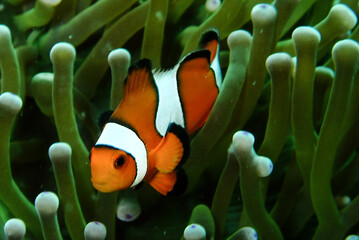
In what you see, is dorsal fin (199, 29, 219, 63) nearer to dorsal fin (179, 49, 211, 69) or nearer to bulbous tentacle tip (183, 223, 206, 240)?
dorsal fin (179, 49, 211, 69)

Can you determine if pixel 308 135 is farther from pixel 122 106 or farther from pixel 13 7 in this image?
pixel 13 7

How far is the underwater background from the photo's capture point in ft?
2.92

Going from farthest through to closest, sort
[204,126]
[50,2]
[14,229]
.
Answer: [50,2]
[204,126]
[14,229]

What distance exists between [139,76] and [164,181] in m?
0.20

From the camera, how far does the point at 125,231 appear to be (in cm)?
104

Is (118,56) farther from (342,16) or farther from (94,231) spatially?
(342,16)

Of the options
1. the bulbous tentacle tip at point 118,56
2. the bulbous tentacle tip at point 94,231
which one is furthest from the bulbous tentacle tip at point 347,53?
the bulbous tentacle tip at point 94,231

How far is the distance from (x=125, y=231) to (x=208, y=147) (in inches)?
10.7

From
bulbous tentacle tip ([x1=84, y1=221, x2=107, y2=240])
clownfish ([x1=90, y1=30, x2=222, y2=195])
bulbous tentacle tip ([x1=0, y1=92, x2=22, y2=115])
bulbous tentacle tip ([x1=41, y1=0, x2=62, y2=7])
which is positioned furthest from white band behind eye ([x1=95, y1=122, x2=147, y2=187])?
bulbous tentacle tip ([x1=41, y1=0, x2=62, y2=7])

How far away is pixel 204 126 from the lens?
3.13 ft

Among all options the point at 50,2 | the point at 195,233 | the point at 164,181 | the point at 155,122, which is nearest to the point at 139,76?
the point at 155,122

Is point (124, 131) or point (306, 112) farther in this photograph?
point (306, 112)

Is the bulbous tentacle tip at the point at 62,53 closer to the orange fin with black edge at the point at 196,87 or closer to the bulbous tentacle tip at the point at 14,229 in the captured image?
the orange fin with black edge at the point at 196,87

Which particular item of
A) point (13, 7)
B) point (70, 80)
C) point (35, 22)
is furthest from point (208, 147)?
point (13, 7)
